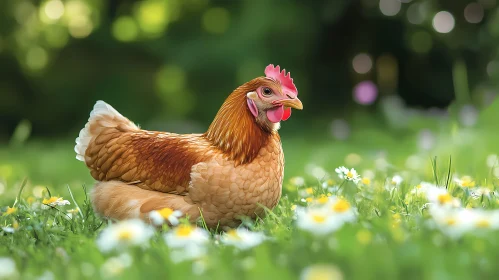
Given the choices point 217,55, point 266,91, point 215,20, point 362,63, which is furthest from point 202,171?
point 362,63

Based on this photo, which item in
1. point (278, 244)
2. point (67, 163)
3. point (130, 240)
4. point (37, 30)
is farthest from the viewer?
point (37, 30)

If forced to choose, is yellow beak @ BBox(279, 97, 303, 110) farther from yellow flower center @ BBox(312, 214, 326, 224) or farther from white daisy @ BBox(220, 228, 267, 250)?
yellow flower center @ BBox(312, 214, 326, 224)

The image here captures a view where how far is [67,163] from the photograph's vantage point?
23.0ft

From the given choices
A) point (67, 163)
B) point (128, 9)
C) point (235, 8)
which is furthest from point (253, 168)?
point (128, 9)

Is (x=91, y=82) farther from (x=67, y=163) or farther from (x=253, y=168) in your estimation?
(x=253, y=168)

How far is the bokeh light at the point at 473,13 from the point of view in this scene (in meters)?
10.3

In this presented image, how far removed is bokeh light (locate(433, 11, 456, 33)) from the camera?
33.3 ft

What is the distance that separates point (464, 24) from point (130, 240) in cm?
953

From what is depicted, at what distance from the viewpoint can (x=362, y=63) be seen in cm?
1065

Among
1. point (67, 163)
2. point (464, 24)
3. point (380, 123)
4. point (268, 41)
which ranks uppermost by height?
point (464, 24)

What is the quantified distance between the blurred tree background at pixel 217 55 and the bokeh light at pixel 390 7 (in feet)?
0.06

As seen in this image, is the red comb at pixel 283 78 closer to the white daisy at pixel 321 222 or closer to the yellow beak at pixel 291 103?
the yellow beak at pixel 291 103

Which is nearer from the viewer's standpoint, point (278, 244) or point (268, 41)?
point (278, 244)

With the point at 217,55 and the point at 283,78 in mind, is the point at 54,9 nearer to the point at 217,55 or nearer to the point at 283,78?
the point at 217,55
